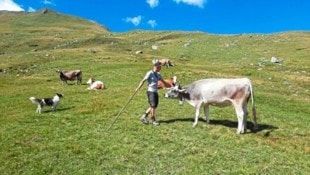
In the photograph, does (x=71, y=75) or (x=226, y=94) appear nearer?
(x=226, y=94)

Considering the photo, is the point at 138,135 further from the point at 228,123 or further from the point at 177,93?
the point at 228,123

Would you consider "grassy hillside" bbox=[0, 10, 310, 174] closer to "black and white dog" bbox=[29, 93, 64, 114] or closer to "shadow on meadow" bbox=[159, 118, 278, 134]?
"shadow on meadow" bbox=[159, 118, 278, 134]

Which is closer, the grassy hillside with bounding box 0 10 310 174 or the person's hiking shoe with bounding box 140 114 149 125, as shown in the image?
the grassy hillside with bounding box 0 10 310 174

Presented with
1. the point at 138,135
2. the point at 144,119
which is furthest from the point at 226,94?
the point at 138,135

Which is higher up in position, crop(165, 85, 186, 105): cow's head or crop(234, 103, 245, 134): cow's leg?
crop(165, 85, 186, 105): cow's head

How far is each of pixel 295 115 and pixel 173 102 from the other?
9.03 metres

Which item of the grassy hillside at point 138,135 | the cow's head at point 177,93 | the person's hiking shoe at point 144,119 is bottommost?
the grassy hillside at point 138,135

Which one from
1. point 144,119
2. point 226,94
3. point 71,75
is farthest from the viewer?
point 71,75

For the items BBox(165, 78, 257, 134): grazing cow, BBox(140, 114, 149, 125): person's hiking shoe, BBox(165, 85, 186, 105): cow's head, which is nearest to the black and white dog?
BBox(140, 114, 149, 125): person's hiking shoe

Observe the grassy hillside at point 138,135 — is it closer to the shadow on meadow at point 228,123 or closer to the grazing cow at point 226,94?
the shadow on meadow at point 228,123

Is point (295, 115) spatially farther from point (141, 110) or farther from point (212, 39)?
point (212, 39)

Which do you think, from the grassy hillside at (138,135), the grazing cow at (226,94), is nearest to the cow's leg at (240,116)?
the grazing cow at (226,94)

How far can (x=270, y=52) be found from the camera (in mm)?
93188

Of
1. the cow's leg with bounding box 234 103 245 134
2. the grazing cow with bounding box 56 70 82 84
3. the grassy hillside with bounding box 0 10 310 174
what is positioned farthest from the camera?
the grazing cow with bounding box 56 70 82 84
